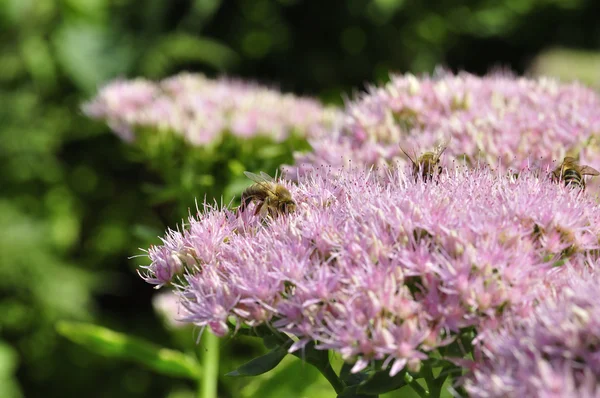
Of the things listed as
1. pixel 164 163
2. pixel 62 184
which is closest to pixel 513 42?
pixel 62 184

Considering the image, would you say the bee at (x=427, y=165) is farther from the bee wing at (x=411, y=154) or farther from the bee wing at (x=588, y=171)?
the bee wing at (x=588, y=171)

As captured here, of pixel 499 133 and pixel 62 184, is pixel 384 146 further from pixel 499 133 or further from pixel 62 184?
pixel 62 184

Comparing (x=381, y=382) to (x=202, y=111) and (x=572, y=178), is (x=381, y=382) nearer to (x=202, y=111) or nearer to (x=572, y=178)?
(x=572, y=178)

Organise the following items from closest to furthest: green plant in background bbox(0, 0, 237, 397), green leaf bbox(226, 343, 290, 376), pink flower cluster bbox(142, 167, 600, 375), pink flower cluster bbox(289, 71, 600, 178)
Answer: pink flower cluster bbox(142, 167, 600, 375) → green leaf bbox(226, 343, 290, 376) → pink flower cluster bbox(289, 71, 600, 178) → green plant in background bbox(0, 0, 237, 397)

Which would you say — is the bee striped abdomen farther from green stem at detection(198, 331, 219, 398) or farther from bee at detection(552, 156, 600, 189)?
green stem at detection(198, 331, 219, 398)

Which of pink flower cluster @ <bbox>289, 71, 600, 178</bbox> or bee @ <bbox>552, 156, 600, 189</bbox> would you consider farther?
pink flower cluster @ <bbox>289, 71, 600, 178</bbox>

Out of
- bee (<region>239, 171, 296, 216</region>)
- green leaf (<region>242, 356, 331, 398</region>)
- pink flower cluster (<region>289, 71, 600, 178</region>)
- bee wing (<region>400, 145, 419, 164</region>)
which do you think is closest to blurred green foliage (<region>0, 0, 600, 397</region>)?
pink flower cluster (<region>289, 71, 600, 178</region>)
